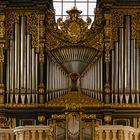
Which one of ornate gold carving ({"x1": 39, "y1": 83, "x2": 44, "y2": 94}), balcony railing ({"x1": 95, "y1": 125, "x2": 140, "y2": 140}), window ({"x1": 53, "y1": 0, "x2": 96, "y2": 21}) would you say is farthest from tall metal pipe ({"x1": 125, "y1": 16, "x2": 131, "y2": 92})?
ornate gold carving ({"x1": 39, "y1": 83, "x2": 44, "y2": 94})

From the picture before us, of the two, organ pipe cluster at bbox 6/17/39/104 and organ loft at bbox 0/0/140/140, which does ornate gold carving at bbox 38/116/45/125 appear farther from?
organ pipe cluster at bbox 6/17/39/104

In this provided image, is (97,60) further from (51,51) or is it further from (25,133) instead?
(25,133)

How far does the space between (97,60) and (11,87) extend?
426cm

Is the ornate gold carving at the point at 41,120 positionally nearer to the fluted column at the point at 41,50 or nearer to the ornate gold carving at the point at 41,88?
the fluted column at the point at 41,50

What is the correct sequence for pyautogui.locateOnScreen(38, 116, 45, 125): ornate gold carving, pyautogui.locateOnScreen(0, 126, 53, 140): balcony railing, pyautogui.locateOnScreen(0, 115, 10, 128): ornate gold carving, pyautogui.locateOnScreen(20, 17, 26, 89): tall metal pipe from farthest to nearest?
pyautogui.locateOnScreen(20, 17, 26, 89): tall metal pipe < pyautogui.locateOnScreen(38, 116, 45, 125): ornate gold carving < pyautogui.locateOnScreen(0, 115, 10, 128): ornate gold carving < pyautogui.locateOnScreen(0, 126, 53, 140): balcony railing

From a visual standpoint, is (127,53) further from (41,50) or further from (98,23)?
(41,50)

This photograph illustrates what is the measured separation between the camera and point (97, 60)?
41938mm

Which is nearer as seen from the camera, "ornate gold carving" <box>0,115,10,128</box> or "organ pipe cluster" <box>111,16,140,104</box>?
"ornate gold carving" <box>0,115,10,128</box>

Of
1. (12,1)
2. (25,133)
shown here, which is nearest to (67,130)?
(25,133)

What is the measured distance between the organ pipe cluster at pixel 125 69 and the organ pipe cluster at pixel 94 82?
0.57m

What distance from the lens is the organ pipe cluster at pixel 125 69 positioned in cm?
4141

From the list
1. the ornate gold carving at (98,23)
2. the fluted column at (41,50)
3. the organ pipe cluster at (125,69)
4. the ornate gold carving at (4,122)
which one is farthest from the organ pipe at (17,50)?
the organ pipe cluster at (125,69)

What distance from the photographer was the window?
44.2 metres

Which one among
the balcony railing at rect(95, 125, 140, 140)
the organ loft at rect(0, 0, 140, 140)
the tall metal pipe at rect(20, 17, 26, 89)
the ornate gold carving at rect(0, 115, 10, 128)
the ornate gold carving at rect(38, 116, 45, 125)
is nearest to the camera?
the balcony railing at rect(95, 125, 140, 140)
